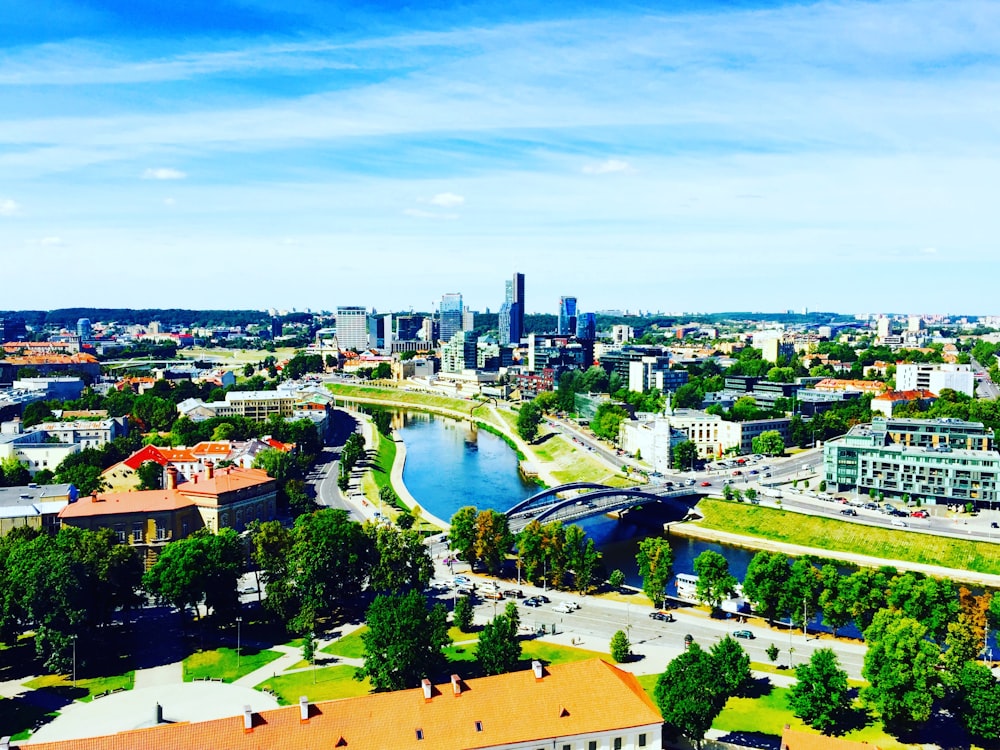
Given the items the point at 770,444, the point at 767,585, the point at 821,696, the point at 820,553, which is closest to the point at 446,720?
the point at 821,696

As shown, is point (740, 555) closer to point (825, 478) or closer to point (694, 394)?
point (825, 478)

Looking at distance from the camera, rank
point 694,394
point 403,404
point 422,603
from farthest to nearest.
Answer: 1. point 403,404
2. point 694,394
3. point 422,603

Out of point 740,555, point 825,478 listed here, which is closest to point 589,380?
point 825,478

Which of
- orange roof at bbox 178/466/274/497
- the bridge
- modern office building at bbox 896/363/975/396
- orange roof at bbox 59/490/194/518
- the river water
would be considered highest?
modern office building at bbox 896/363/975/396

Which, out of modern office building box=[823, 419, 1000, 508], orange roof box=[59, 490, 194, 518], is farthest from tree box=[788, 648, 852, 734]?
modern office building box=[823, 419, 1000, 508]

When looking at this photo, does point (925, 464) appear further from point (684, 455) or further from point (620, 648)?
point (620, 648)

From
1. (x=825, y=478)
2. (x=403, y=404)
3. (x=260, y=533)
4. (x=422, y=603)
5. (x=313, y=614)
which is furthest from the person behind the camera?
(x=403, y=404)

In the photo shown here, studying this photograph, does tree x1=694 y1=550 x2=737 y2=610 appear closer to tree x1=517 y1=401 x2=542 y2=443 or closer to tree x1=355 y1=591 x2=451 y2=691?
tree x1=355 y1=591 x2=451 y2=691
